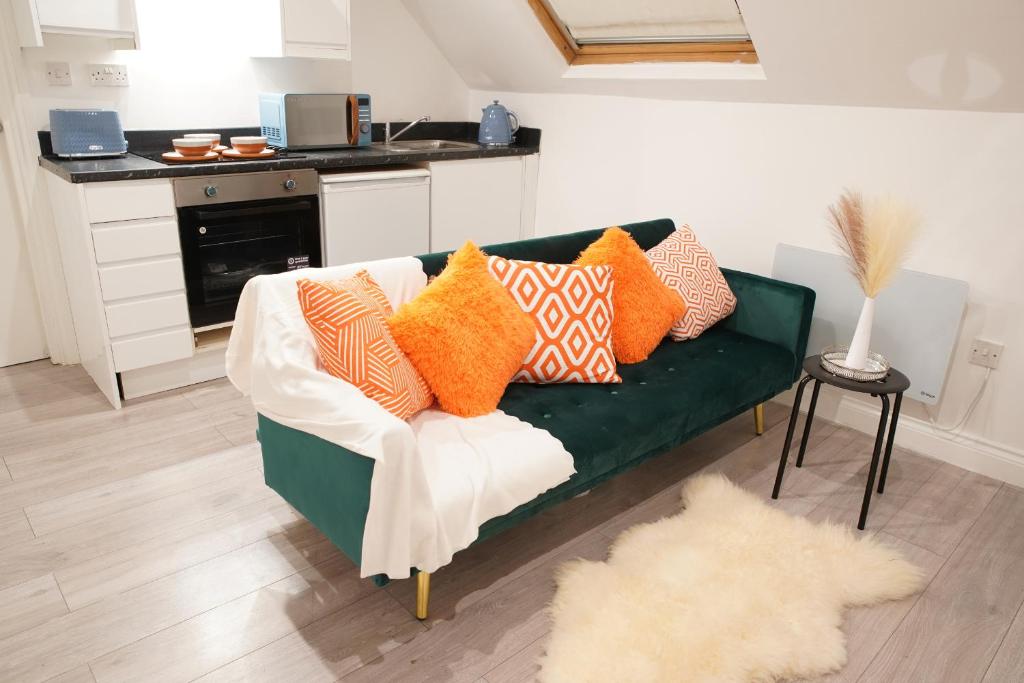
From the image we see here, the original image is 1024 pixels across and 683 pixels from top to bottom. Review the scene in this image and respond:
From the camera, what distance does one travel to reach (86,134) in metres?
2.97

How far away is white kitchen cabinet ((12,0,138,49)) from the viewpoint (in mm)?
2646

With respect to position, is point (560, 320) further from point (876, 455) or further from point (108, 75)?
point (108, 75)

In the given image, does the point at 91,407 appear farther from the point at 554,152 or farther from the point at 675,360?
the point at 554,152

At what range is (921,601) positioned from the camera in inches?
80.1

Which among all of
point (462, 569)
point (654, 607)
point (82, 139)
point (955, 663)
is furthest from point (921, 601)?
point (82, 139)

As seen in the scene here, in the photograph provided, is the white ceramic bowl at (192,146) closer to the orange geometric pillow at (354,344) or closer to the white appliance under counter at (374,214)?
the white appliance under counter at (374,214)

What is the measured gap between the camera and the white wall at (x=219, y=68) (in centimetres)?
306

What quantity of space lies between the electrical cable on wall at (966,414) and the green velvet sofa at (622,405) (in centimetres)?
59

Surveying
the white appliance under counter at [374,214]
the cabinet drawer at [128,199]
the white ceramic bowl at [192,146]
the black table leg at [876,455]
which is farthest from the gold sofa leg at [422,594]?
the white ceramic bowl at [192,146]

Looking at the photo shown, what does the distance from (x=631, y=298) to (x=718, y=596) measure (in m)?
1.06

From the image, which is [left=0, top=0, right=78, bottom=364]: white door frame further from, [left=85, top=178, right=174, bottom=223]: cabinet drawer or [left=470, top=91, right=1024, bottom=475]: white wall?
[left=470, top=91, right=1024, bottom=475]: white wall

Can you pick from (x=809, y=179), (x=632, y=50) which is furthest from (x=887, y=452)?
(x=632, y=50)

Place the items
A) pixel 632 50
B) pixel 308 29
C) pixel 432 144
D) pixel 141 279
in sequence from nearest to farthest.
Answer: pixel 141 279
pixel 308 29
pixel 632 50
pixel 432 144

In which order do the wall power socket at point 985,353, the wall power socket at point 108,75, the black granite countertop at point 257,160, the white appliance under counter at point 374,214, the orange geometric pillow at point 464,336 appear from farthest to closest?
the white appliance under counter at point 374,214 → the wall power socket at point 108,75 → the black granite countertop at point 257,160 → the wall power socket at point 985,353 → the orange geometric pillow at point 464,336
